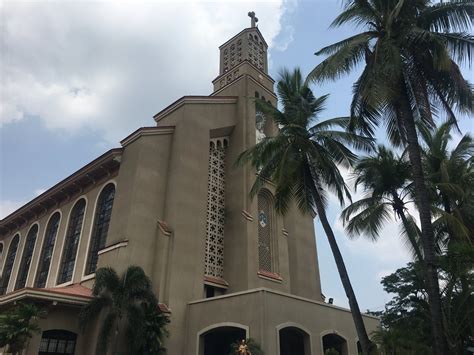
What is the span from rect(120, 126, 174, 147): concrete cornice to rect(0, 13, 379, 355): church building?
0.06 meters

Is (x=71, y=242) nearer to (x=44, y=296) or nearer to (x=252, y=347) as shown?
(x=44, y=296)

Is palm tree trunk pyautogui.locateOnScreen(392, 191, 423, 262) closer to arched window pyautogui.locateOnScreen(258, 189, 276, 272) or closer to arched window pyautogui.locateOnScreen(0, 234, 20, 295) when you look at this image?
arched window pyautogui.locateOnScreen(258, 189, 276, 272)

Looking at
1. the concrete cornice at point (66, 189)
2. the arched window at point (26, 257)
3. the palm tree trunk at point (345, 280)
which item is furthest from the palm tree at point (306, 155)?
the arched window at point (26, 257)

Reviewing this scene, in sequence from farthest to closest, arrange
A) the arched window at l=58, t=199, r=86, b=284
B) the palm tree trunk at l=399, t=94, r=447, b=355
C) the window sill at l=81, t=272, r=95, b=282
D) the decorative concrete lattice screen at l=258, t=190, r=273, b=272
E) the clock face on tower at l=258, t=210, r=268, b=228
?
the clock face on tower at l=258, t=210, r=268, b=228, the arched window at l=58, t=199, r=86, b=284, the decorative concrete lattice screen at l=258, t=190, r=273, b=272, the window sill at l=81, t=272, r=95, b=282, the palm tree trunk at l=399, t=94, r=447, b=355

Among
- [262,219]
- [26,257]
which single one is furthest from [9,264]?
[262,219]

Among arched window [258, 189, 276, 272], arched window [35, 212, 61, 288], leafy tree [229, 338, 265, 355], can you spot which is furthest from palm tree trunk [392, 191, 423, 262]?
arched window [35, 212, 61, 288]

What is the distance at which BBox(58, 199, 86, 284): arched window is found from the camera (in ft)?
83.2

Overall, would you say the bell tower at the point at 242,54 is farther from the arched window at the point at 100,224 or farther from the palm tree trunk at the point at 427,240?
the palm tree trunk at the point at 427,240

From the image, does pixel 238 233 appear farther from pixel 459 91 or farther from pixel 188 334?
pixel 459 91

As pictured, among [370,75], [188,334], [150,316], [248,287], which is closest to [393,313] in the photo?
[248,287]

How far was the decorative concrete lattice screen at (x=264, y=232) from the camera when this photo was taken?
81.7 feet

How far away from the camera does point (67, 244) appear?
26.5m

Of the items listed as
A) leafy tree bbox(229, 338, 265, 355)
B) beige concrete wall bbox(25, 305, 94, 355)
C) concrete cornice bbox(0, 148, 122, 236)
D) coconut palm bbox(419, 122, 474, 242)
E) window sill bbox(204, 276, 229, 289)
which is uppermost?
concrete cornice bbox(0, 148, 122, 236)

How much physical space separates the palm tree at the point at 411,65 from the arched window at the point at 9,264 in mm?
29866
